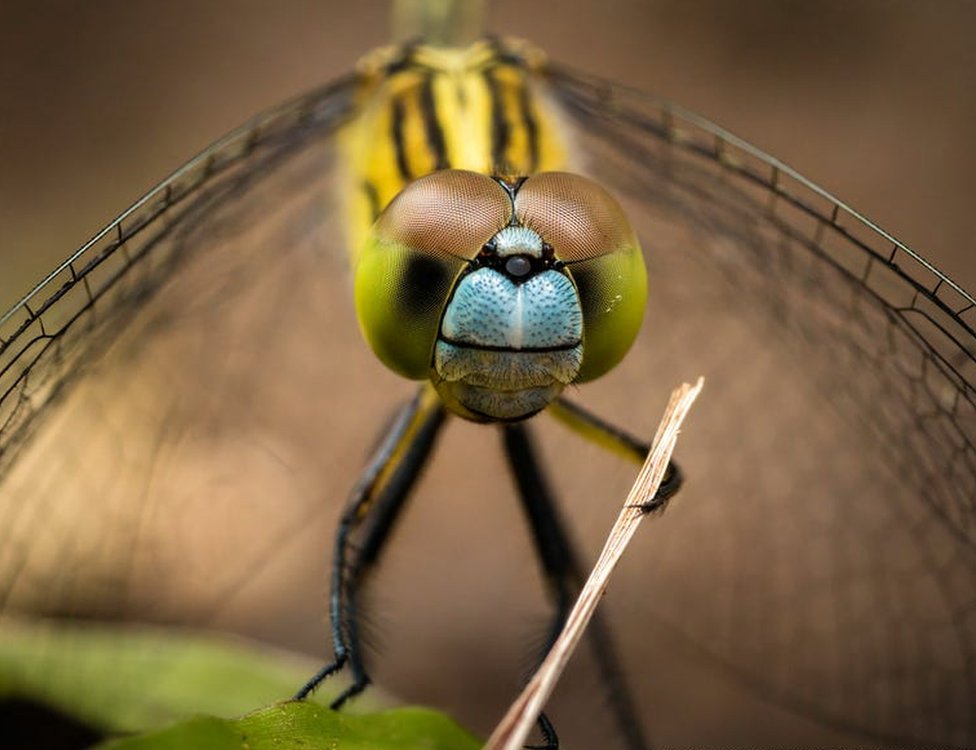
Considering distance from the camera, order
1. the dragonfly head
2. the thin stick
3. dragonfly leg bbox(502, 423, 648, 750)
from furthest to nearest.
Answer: dragonfly leg bbox(502, 423, 648, 750) < the dragonfly head < the thin stick

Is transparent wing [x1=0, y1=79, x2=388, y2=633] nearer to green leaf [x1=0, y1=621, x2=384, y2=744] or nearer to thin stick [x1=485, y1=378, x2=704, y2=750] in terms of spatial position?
green leaf [x1=0, y1=621, x2=384, y2=744]

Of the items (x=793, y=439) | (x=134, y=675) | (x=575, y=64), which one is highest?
(x=575, y=64)

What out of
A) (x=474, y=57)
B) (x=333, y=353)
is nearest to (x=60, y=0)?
(x=333, y=353)

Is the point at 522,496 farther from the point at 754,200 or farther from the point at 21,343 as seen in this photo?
the point at 21,343

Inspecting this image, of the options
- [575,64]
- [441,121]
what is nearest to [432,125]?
[441,121]

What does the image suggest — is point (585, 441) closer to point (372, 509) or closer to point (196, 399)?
point (372, 509)

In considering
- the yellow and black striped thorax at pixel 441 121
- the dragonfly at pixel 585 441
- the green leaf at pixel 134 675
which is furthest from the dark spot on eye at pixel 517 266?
the green leaf at pixel 134 675

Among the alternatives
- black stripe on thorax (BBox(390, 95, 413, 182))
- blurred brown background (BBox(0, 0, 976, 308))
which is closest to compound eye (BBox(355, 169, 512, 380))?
black stripe on thorax (BBox(390, 95, 413, 182))
